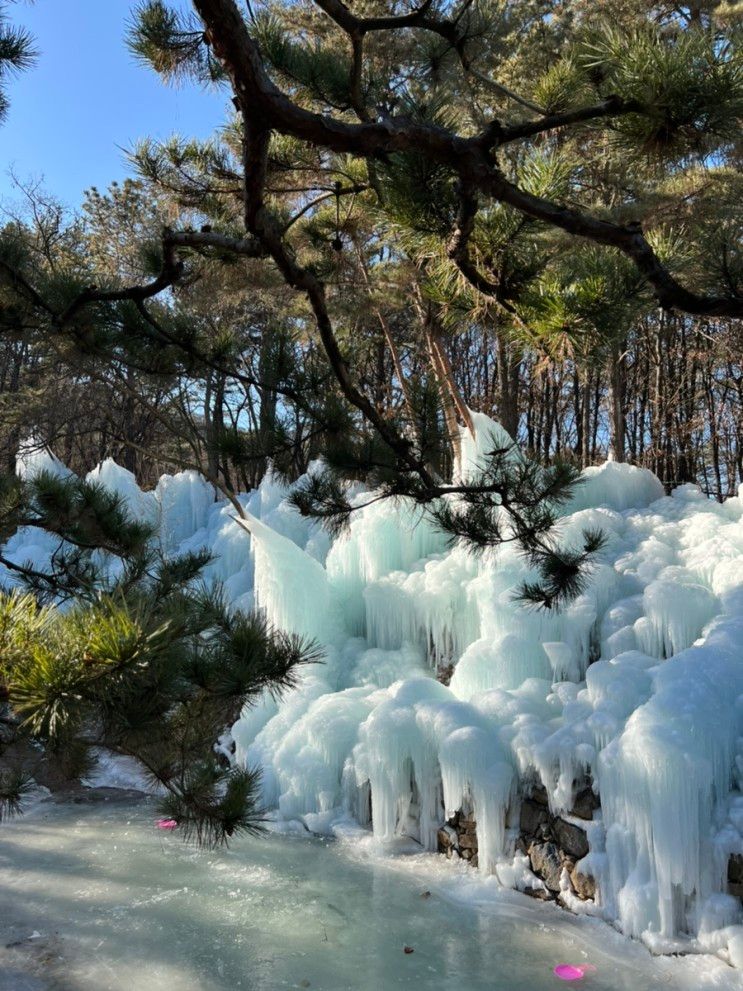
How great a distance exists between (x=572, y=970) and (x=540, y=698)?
153 centimetres

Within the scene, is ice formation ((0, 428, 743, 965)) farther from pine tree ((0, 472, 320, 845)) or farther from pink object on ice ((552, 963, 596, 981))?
pine tree ((0, 472, 320, 845))

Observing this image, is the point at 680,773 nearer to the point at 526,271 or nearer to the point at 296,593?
the point at 526,271

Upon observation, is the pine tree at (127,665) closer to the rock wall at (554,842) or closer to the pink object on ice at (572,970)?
the pink object on ice at (572,970)

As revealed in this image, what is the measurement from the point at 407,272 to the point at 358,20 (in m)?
4.52

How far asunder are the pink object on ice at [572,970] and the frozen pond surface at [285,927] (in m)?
0.04

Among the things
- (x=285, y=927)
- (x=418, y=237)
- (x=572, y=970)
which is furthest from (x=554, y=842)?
(x=418, y=237)

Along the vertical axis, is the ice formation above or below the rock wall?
above

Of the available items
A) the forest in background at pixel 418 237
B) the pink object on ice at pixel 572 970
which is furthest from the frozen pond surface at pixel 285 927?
the forest in background at pixel 418 237

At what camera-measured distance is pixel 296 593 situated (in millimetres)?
5910

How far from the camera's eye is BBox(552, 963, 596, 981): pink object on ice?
312 centimetres

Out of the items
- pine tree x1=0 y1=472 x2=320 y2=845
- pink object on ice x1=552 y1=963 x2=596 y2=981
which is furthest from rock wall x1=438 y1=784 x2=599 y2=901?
pine tree x1=0 y1=472 x2=320 y2=845

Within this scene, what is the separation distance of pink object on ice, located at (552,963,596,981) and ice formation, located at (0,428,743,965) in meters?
0.32

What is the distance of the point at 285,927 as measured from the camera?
360 cm

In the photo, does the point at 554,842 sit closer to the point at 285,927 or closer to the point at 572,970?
the point at 572,970
